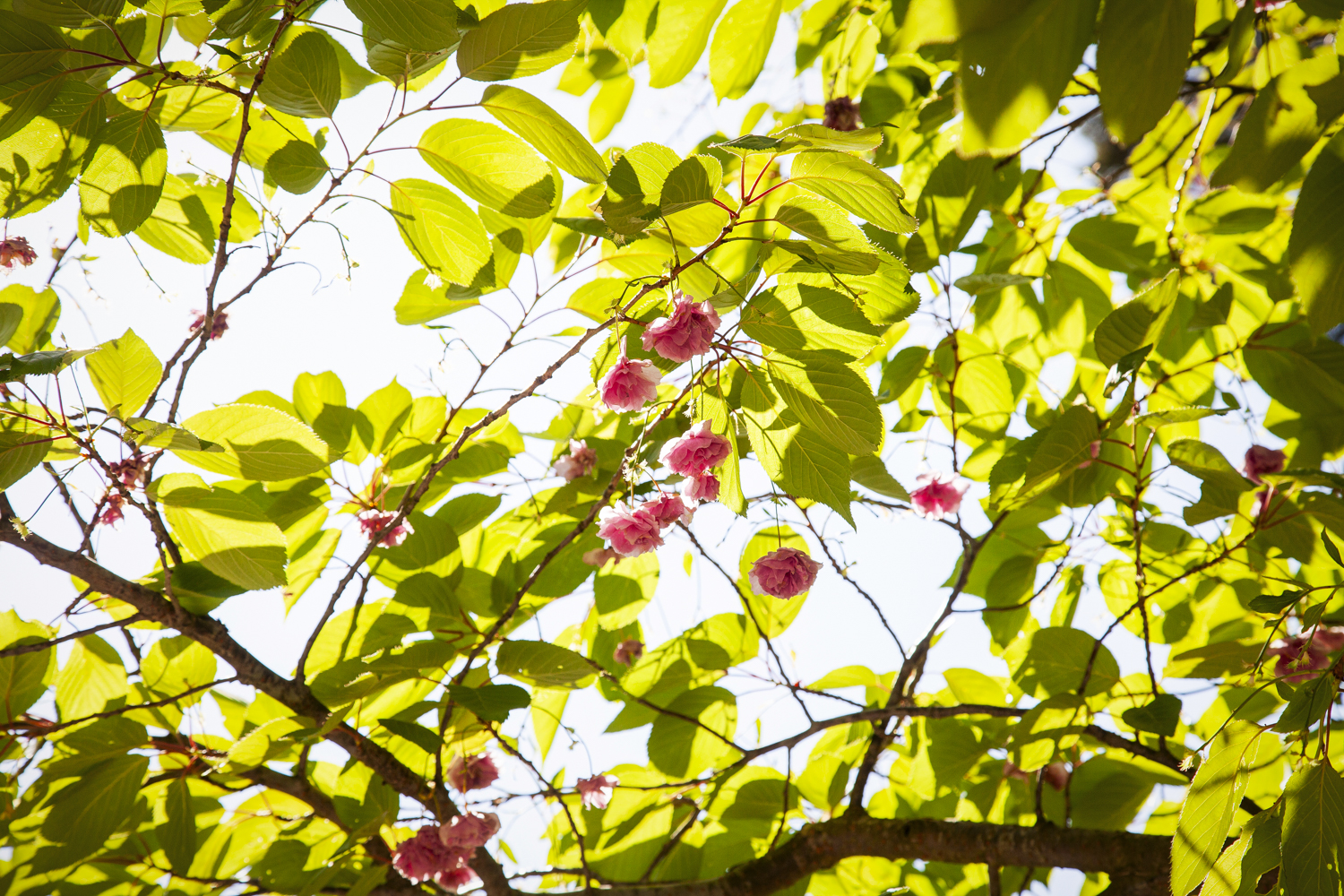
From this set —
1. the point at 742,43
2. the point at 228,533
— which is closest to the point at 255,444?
the point at 228,533

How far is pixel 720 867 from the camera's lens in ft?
4.89

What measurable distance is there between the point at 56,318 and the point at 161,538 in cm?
51

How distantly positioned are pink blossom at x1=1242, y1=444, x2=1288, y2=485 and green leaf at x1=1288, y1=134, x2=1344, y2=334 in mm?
1453

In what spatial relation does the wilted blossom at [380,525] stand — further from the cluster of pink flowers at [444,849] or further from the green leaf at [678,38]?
the green leaf at [678,38]

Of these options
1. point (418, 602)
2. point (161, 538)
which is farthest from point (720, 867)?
point (161, 538)

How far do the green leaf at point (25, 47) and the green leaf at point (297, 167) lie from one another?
0.67 feet

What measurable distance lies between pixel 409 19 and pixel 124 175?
20.3 inches

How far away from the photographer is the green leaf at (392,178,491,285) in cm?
89

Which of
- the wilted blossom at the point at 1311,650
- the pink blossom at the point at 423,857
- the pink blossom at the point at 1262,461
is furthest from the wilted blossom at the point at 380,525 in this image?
the pink blossom at the point at 1262,461

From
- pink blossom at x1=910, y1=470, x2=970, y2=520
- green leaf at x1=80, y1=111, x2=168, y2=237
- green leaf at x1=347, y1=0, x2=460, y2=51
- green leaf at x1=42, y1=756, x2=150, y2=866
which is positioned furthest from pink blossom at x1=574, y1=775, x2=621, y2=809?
green leaf at x1=347, y1=0, x2=460, y2=51

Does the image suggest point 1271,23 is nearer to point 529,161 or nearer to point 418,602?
point 529,161

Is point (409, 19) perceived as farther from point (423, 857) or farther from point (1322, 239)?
point (423, 857)

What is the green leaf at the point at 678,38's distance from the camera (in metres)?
1.00

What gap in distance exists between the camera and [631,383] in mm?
897
